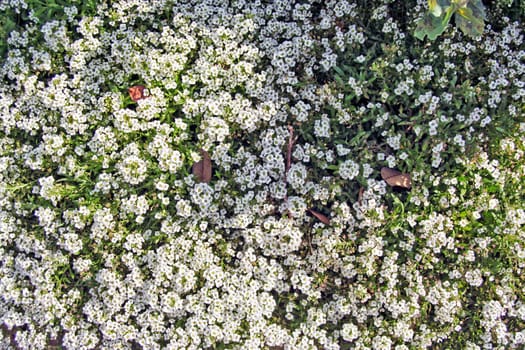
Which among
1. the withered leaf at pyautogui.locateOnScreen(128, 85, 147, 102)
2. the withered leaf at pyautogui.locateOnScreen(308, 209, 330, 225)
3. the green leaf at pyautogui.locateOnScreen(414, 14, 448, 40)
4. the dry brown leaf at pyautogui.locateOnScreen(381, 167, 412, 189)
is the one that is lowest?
the withered leaf at pyautogui.locateOnScreen(308, 209, 330, 225)

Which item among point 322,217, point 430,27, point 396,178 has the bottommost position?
point 322,217

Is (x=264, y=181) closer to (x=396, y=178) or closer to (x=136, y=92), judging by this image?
(x=396, y=178)

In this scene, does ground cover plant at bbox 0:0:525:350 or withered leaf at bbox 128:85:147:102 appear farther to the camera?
withered leaf at bbox 128:85:147:102

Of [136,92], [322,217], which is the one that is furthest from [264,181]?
[136,92]

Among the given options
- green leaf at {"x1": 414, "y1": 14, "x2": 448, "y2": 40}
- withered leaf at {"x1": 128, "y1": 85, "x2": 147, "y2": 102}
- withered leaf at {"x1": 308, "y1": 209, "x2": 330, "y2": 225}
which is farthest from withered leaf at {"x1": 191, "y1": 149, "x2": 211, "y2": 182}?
green leaf at {"x1": 414, "y1": 14, "x2": 448, "y2": 40}

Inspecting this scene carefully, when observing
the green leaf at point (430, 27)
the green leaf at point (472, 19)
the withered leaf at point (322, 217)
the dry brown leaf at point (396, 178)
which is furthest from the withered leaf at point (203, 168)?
the green leaf at point (472, 19)

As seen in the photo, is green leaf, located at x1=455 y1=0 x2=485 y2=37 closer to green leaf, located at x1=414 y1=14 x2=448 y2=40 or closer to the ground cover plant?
green leaf, located at x1=414 y1=14 x2=448 y2=40
